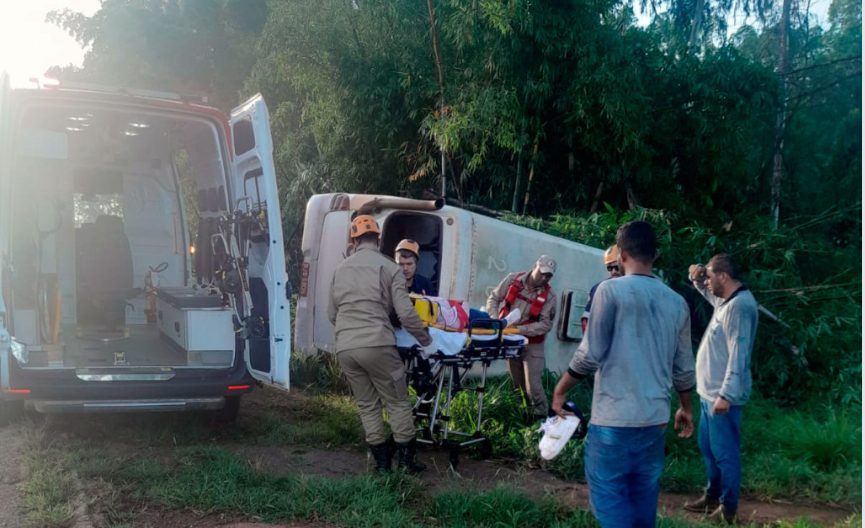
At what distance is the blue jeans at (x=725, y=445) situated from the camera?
4.51m

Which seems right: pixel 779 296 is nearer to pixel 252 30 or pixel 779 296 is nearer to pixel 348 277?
pixel 348 277

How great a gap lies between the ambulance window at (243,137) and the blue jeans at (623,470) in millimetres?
3750

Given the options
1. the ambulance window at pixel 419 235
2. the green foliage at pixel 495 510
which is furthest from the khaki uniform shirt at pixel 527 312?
the green foliage at pixel 495 510

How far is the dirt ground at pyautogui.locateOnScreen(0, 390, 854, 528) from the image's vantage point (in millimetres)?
4410

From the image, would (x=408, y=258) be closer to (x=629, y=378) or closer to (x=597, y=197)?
(x=629, y=378)

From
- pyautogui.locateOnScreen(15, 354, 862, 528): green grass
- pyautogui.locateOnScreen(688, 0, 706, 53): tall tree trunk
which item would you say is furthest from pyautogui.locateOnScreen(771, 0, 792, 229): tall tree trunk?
pyautogui.locateOnScreen(15, 354, 862, 528): green grass

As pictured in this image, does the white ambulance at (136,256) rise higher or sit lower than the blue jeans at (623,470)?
higher

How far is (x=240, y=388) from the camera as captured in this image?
5965 millimetres

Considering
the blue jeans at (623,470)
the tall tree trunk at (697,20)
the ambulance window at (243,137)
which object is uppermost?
the tall tree trunk at (697,20)

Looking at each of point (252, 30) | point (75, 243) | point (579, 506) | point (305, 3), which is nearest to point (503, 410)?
point (579, 506)

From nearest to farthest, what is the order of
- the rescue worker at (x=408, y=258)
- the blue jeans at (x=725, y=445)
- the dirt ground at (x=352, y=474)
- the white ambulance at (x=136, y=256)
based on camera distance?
the dirt ground at (x=352, y=474) < the blue jeans at (x=725, y=445) < the white ambulance at (x=136, y=256) < the rescue worker at (x=408, y=258)

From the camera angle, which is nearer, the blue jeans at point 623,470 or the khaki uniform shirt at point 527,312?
the blue jeans at point 623,470

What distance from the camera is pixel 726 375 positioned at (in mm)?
4461

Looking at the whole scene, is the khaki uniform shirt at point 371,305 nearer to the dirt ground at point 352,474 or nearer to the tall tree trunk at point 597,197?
the dirt ground at point 352,474
